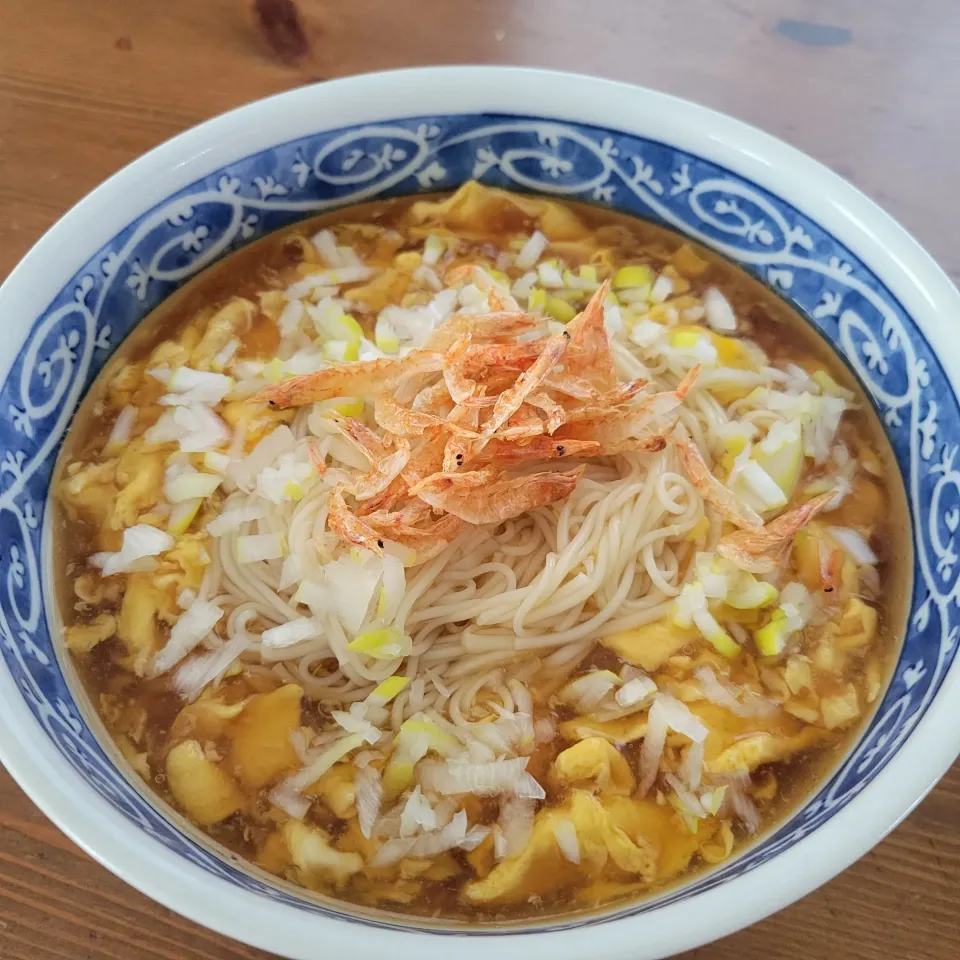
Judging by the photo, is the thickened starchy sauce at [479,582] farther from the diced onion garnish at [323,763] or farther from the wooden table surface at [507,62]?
the wooden table surface at [507,62]

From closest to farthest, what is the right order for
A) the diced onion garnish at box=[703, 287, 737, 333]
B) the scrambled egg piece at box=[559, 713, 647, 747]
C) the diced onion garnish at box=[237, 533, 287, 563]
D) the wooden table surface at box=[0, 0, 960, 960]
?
1. the scrambled egg piece at box=[559, 713, 647, 747]
2. the diced onion garnish at box=[237, 533, 287, 563]
3. the diced onion garnish at box=[703, 287, 737, 333]
4. the wooden table surface at box=[0, 0, 960, 960]

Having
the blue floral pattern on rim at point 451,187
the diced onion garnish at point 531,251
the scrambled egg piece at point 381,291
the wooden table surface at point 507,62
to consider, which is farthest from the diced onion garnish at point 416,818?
the wooden table surface at point 507,62

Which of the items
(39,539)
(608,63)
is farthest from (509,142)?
(39,539)

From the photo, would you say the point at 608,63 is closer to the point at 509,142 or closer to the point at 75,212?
the point at 509,142

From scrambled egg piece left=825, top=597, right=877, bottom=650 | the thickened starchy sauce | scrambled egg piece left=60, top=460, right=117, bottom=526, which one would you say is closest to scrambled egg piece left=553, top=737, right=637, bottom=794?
the thickened starchy sauce

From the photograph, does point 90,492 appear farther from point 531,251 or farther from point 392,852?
point 531,251

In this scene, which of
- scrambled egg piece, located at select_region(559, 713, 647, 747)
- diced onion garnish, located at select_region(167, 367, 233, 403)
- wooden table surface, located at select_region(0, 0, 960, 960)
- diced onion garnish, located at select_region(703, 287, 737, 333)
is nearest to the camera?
scrambled egg piece, located at select_region(559, 713, 647, 747)

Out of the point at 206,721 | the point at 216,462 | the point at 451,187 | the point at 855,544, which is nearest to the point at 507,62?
the point at 451,187

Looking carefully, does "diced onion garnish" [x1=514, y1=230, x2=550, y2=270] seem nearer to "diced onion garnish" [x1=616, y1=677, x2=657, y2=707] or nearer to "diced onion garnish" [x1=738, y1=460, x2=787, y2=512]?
"diced onion garnish" [x1=738, y1=460, x2=787, y2=512]
